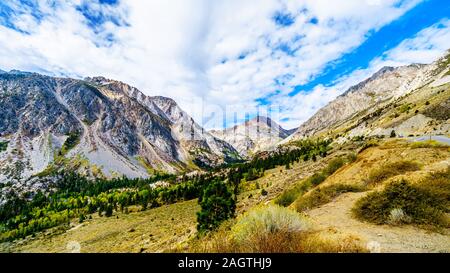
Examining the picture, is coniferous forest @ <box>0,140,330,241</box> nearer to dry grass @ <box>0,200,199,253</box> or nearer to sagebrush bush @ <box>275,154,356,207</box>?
dry grass @ <box>0,200,199,253</box>

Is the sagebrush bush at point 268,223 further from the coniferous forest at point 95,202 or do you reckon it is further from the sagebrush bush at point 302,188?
the coniferous forest at point 95,202

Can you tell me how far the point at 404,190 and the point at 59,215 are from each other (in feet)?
478

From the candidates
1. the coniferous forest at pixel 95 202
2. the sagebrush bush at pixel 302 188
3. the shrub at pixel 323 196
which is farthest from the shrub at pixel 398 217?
the coniferous forest at pixel 95 202

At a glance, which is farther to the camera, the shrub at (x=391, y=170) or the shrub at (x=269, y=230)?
the shrub at (x=391, y=170)

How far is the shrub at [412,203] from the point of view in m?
11.6

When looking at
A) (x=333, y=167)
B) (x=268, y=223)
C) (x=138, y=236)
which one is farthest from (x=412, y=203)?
(x=138, y=236)

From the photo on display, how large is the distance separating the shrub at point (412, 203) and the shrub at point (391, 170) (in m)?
4.72

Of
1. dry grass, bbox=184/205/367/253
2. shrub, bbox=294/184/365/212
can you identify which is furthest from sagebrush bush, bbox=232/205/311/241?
shrub, bbox=294/184/365/212

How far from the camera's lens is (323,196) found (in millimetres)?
20359

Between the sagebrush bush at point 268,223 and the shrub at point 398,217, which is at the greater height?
the sagebrush bush at point 268,223
